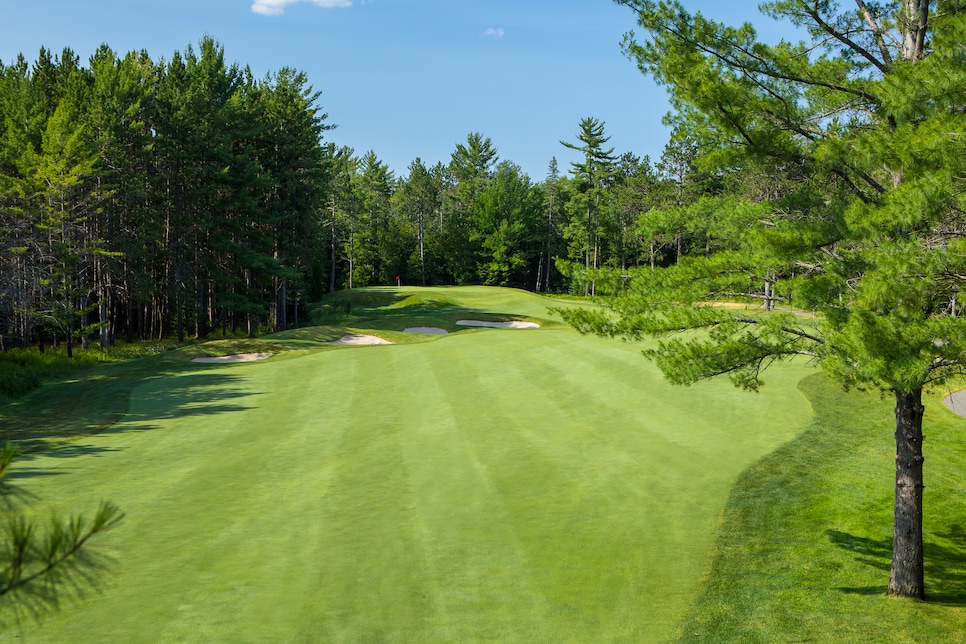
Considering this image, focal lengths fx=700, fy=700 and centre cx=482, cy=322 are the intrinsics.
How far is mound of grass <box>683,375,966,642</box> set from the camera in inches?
307

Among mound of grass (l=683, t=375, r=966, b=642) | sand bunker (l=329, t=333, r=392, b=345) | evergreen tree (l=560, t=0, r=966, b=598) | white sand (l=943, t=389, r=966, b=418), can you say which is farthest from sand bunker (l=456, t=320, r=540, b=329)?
evergreen tree (l=560, t=0, r=966, b=598)

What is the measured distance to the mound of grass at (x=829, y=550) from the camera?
307 inches

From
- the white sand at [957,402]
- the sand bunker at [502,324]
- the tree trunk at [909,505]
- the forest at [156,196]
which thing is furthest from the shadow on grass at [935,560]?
the sand bunker at [502,324]

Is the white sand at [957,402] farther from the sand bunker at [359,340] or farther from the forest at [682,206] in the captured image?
the sand bunker at [359,340]

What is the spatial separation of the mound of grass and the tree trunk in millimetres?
277

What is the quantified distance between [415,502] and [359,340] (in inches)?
843

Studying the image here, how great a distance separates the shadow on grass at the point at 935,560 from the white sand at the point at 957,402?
31.9 ft

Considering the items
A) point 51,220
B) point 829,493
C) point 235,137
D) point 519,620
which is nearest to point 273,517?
point 519,620

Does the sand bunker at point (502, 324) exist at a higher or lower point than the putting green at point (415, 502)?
higher

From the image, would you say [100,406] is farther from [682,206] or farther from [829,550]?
[829,550]

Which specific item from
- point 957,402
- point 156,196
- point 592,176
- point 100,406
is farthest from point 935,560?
point 592,176

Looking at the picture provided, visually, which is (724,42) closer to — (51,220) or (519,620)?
(519,620)

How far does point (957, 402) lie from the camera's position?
789 inches

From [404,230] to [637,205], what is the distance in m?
28.8
